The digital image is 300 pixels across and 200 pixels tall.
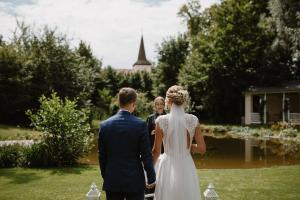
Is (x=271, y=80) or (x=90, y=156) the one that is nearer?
(x=90, y=156)

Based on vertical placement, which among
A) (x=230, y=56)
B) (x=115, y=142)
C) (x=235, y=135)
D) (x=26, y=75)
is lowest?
(x=235, y=135)

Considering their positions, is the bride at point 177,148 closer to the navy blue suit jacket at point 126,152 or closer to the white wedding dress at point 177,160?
the white wedding dress at point 177,160

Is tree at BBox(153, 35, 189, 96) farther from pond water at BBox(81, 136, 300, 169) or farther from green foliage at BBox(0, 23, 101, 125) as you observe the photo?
pond water at BBox(81, 136, 300, 169)

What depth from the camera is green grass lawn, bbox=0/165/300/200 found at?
349 inches

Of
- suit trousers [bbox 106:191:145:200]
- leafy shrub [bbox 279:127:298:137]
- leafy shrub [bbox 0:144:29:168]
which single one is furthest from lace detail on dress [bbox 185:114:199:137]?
leafy shrub [bbox 279:127:298:137]

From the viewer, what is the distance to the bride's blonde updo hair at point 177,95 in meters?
5.44

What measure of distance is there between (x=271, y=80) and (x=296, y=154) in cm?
2148

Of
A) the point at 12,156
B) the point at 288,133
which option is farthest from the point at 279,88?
the point at 12,156

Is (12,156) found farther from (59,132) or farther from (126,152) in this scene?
(126,152)

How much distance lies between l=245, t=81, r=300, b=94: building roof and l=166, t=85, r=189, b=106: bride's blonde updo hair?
106 feet

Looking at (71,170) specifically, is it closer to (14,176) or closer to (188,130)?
(14,176)

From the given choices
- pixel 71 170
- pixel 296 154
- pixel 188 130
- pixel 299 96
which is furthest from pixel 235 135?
pixel 188 130

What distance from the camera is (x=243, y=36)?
3778 centimetres

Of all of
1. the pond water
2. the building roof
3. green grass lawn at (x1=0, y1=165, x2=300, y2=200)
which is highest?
the building roof
